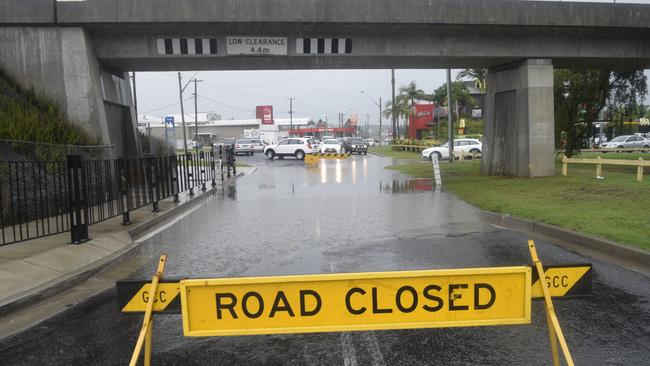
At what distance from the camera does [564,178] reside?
18.7 metres

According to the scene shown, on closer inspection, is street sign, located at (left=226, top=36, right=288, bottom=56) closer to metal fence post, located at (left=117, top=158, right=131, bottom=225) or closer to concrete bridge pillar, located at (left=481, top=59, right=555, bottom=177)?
metal fence post, located at (left=117, top=158, right=131, bottom=225)

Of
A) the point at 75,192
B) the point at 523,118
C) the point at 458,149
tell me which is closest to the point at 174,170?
the point at 75,192

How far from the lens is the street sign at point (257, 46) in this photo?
54.4 ft

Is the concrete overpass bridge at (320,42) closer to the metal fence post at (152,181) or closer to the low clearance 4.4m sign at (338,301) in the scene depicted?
the metal fence post at (152,181)

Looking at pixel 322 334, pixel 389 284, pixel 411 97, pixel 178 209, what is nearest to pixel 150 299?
pixel 389 284

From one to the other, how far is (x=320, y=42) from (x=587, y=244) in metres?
11.0

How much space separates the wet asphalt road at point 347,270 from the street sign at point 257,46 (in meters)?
4.81

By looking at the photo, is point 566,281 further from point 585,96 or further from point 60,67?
point 585,96

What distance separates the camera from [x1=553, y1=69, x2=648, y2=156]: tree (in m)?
26.9

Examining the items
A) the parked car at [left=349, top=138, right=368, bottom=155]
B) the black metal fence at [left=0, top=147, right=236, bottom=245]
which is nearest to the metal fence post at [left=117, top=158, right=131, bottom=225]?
the black metal fence at [left=0, top=147, right=236, bottom=245]

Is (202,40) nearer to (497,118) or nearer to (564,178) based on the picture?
(497,118)

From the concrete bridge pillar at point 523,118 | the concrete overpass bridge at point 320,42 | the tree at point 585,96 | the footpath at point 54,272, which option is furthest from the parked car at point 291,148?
the footpath at point 54,272

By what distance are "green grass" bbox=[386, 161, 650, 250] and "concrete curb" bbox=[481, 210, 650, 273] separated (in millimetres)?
222

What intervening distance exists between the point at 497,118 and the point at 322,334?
57.9 ft
